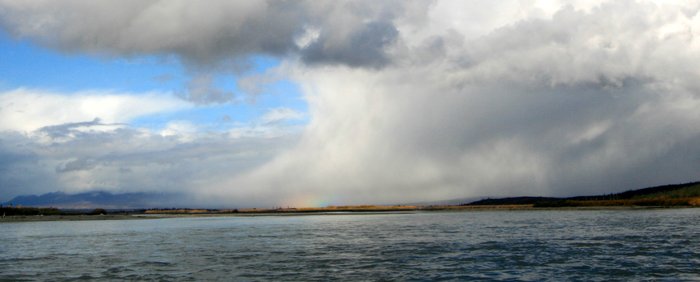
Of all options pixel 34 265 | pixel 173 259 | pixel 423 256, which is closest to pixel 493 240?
pixel 423 256

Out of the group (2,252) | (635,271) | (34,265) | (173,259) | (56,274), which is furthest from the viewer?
(2,252)

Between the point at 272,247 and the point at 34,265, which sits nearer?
the point at 34,265

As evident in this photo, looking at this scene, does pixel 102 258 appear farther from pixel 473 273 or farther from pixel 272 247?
pixel 473 273

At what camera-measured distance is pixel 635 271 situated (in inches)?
1487

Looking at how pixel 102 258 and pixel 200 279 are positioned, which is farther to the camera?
pixel 102 258

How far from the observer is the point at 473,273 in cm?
3825

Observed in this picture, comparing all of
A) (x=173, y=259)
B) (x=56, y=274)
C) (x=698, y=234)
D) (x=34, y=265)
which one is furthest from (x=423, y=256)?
(x=698, y=234)

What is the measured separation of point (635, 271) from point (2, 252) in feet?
199

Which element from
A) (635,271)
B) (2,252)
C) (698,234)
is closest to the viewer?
(635,271)

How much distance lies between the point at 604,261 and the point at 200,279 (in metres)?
29.4

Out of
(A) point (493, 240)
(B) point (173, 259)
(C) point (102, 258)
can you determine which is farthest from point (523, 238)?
(C) point (102, 258)

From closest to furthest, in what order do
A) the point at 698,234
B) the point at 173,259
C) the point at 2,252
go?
the point at 173,259 < the point at 2,252 < the point at 698,234

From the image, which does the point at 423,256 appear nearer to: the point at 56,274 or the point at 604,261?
the point at 604,261

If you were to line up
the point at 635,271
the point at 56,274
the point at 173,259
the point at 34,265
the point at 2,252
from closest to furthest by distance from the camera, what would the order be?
the point at 635,271 < the point at 56,274 < the point at 34,265 < the point at 173,259 < the point at 2,252
